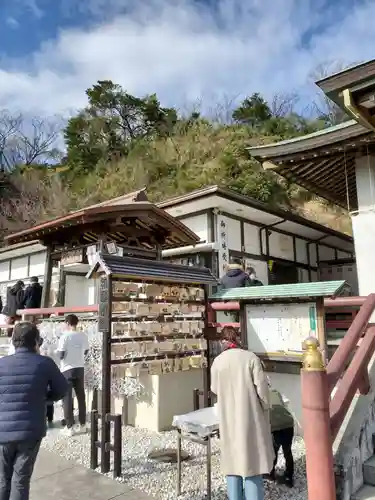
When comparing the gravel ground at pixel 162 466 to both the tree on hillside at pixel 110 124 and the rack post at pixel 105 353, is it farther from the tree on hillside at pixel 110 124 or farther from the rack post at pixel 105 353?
the tree on hillside at pixel 110 124

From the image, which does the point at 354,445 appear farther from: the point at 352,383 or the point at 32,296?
the point at 32,296

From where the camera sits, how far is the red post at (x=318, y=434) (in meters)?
2.99

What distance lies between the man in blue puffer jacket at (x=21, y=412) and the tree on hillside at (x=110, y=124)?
32.1 meters

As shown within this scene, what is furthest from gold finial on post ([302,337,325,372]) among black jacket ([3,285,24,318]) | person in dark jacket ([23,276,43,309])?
black jacket ([3,285,24,318])

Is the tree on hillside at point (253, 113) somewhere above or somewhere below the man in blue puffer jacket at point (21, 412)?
above

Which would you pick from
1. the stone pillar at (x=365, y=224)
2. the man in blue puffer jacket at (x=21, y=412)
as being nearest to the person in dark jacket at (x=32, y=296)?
the man in blue puffer jacket at (x=21, y=412)

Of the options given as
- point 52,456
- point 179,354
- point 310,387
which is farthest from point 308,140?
point 52,456

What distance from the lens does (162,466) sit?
502cm

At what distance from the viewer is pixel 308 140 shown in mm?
6586

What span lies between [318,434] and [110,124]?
3501 cm

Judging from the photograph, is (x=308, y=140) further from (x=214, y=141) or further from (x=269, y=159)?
(x=214, y=141)

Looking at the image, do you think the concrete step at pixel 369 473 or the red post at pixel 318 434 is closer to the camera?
the red post at pixel 318 434

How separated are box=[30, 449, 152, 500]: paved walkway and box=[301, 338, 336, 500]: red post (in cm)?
204

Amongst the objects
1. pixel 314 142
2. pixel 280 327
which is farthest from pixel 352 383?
pixel 314 142
